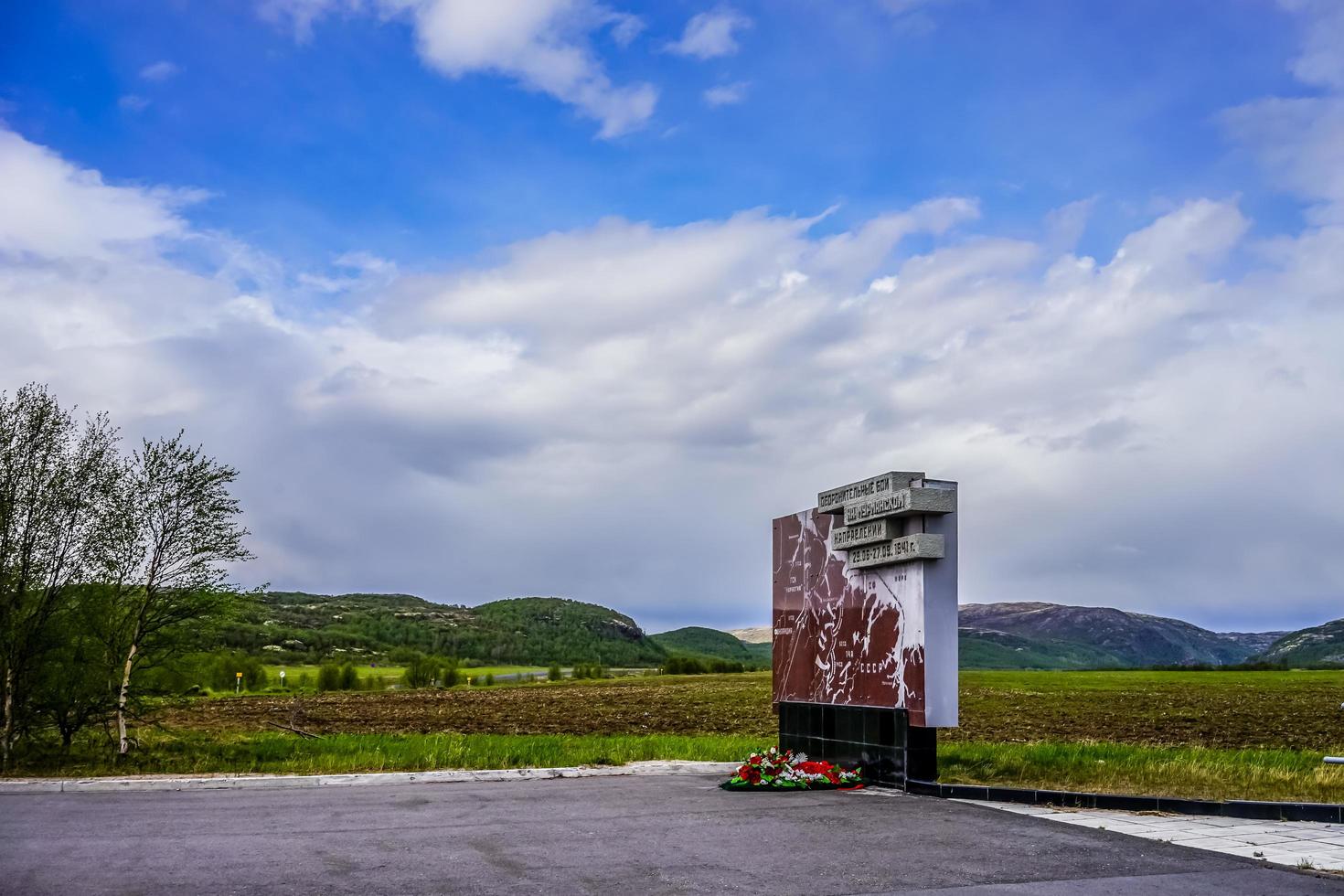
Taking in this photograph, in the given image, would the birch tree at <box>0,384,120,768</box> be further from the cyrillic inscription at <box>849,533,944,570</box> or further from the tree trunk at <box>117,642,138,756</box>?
the cyrillic inscription at <box>849,533,944,570</box>

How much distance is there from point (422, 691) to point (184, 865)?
182 feet

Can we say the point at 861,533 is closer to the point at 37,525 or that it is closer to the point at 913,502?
the point at 913,502

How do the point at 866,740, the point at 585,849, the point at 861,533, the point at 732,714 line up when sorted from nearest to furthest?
the point at 585,849 → the point at 866,740 → the point at 861,533 → the point at 732,714

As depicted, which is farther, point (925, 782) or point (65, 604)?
point (65, 604)

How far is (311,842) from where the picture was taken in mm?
10570

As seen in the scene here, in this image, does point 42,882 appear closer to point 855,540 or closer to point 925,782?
point 925,782

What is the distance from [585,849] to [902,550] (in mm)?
7042

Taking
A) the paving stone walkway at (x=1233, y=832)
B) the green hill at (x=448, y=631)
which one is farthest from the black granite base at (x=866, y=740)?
the green hill at (x=448, y=631)

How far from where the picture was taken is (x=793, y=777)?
51.4 ft

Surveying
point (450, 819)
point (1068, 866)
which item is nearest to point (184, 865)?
point (450, 819)

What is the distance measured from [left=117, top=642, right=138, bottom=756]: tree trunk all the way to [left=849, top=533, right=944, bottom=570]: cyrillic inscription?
13112 mm

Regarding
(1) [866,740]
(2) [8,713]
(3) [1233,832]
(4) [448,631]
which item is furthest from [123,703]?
(4) [448,631]

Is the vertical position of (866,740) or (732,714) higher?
(866,740)

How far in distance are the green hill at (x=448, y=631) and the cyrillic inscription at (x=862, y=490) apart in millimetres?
95229
